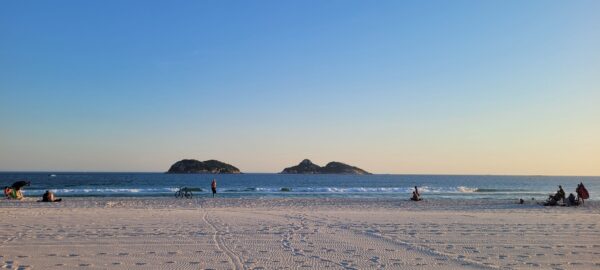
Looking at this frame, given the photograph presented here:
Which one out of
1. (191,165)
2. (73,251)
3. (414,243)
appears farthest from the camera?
(191,165)

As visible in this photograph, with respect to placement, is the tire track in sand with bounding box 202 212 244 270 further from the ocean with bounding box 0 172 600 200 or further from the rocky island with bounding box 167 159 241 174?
the rocky island with bounding box 167 159 241 174

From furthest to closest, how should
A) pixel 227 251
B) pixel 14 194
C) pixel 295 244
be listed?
1. pixel 14 194
2. pixel 295 244
3. pixel 227 251

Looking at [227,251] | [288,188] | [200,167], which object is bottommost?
[288,188]

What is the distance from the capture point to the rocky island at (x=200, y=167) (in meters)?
174

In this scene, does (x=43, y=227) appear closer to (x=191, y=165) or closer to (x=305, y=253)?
(x=305, y=253)

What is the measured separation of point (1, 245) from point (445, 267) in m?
8.62

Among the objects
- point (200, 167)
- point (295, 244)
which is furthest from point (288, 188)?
point (200, 167)

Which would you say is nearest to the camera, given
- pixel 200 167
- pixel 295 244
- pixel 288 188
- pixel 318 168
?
pixel 295 244

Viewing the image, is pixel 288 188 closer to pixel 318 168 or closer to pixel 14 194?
pixel 14 194

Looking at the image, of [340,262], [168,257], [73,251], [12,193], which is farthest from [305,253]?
[12,193]

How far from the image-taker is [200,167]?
17425cm

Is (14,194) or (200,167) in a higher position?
(200,167)

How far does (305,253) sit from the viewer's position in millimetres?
8516

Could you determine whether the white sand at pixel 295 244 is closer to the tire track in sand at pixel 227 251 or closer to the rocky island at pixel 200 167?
the tire track in sand at pixel 227 251
